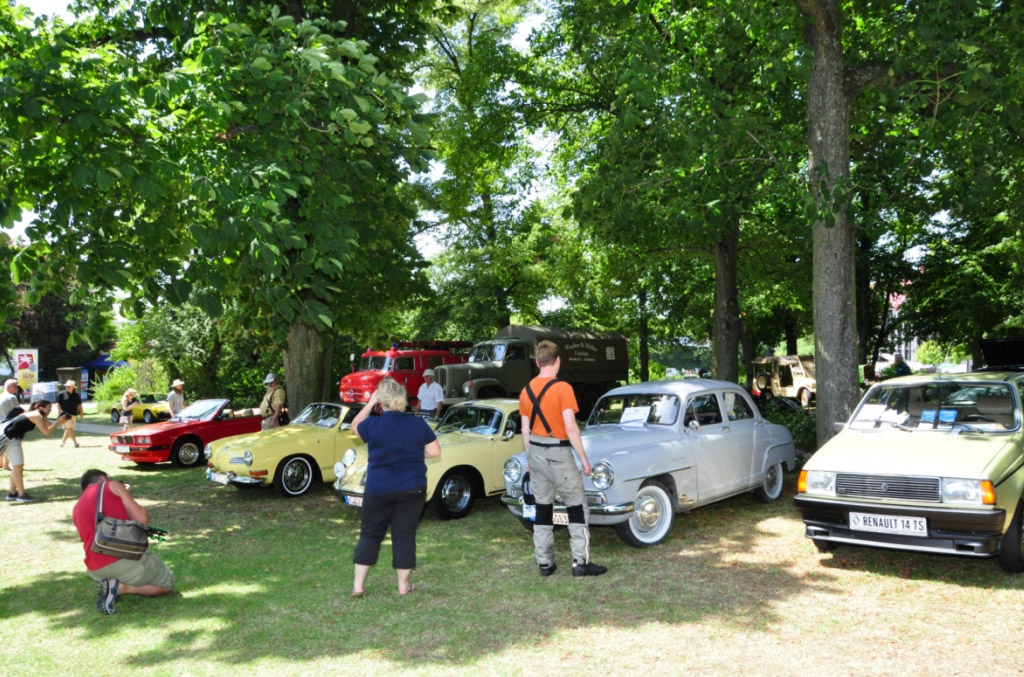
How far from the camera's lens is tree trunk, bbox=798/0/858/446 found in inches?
413

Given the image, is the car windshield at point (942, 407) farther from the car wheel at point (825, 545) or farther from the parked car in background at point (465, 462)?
the parked car in background at point (465, 462)

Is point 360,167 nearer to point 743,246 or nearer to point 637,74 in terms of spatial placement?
point 637,74

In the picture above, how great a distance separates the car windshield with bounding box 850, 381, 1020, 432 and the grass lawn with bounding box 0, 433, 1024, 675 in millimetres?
1293

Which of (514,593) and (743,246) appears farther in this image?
(743,246)

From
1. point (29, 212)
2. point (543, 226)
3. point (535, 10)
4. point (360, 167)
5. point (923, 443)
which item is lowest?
point (923, 443)

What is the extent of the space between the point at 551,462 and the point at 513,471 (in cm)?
136

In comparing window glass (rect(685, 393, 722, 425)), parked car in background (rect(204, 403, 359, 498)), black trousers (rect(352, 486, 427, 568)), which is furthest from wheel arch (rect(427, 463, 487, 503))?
black trousers (rect(352, 486, 427, 568))

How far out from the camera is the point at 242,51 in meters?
8.54

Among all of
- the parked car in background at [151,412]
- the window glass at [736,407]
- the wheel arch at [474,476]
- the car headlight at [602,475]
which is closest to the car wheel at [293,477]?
the wheel arch at [474,476]

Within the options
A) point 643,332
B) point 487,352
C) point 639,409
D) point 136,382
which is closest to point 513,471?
point 639,409

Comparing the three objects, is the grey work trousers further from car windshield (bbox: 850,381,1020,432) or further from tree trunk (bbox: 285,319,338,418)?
tree trunk (bbox: 285,319,338,418)

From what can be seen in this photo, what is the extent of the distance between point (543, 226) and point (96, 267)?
26.6m

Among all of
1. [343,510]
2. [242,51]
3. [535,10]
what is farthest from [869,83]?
[535,10]

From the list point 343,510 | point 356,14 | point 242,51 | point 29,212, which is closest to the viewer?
point 29,212
